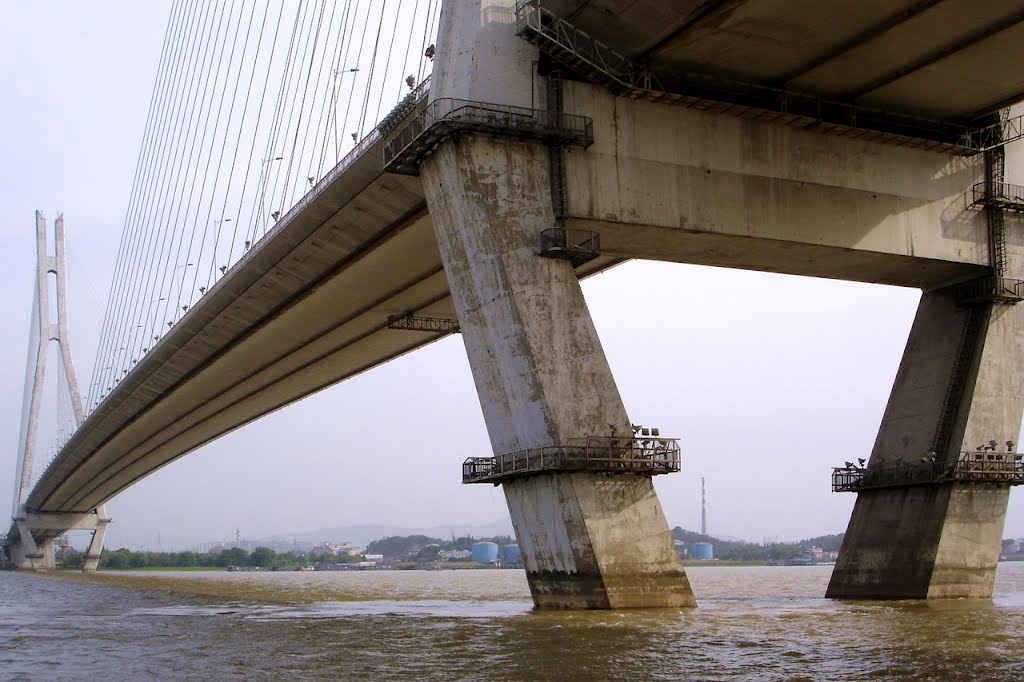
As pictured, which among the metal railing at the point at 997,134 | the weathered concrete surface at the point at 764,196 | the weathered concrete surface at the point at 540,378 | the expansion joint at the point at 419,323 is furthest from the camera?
the expansion joint at the point at 419,323

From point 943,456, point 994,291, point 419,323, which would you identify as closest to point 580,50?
point 994,291

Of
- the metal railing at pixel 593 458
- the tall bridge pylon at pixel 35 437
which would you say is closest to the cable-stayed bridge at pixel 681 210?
the metal railing at pixel 593 458

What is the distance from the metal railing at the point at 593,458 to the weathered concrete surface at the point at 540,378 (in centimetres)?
32

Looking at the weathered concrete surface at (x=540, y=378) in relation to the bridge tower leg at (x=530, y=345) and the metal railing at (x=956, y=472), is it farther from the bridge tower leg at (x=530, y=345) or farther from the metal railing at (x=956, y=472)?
the metal railing at (x=956, y=472)

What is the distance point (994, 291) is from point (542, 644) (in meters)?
21.0

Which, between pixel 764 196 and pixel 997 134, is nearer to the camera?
pixel 764 196

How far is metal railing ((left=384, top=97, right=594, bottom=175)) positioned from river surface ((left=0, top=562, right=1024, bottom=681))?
38.0 ft

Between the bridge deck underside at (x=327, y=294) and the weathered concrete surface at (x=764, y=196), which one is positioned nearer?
the weathered concrete surface at (x=764, y=196)

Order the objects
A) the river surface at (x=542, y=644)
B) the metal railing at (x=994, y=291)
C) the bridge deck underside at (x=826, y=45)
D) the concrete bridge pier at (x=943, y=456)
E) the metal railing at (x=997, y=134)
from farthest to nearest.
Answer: the metal railing at (x=997, y=134)
the metal railing at (x=994, y=291)
the concrete bridge pier at (x=943, y=456)
the bridge deck underside at (x=826, y=45)
the river surface at (x=542, y=644)

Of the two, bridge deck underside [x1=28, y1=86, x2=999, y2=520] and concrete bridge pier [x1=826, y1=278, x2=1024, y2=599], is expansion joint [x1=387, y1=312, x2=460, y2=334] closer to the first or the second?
bridge deck underside [x1=28, y1=86, x2=999, y2=520]

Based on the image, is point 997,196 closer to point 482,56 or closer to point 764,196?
point 764,196

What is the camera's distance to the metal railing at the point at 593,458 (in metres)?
26.9

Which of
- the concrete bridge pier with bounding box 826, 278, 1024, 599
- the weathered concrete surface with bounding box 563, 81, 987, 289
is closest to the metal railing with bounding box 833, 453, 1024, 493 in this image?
the concrete bridge pier with bounding box 826, 278, 1024, 599

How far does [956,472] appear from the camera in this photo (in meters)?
33.4
